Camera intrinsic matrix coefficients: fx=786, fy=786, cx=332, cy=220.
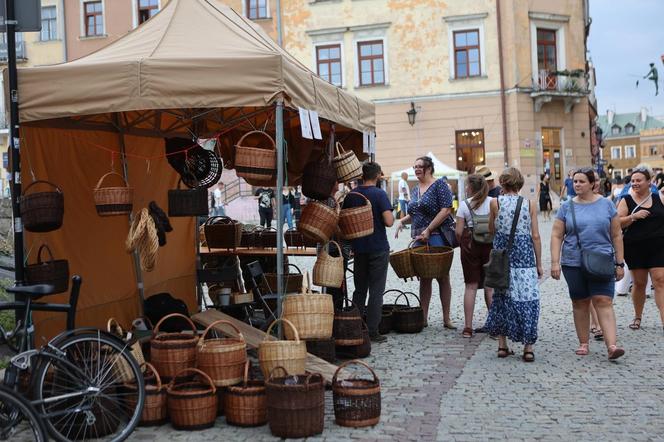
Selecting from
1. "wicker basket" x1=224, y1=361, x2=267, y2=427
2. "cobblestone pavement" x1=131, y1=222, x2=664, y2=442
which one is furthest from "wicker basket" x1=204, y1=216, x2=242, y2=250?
"wicker basket" x1=224, y1=361, x2=267, y2=427

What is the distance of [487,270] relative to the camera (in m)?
7.17

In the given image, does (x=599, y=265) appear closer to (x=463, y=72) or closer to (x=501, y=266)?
(x=501, y=266)

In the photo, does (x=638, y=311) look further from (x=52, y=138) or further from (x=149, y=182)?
(x=52, y=138)

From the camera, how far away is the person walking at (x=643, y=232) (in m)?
8.15

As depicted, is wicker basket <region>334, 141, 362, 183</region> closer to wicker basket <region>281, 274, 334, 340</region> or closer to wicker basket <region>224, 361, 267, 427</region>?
wicker basket <region>281, 274, 334, 340</region>

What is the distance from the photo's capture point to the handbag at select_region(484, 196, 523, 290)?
706 cm

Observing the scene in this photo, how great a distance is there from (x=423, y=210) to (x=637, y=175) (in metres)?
2.26

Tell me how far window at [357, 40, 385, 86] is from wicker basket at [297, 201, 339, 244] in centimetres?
2540

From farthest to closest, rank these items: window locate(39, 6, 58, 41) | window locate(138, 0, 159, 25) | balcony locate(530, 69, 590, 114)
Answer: window locate(39, 6, 58, 41) → window locate(138, 0, 159, 25) → balcony locate(530, 69, 590, 114)

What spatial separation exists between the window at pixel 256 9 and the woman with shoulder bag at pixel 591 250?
27.2 m

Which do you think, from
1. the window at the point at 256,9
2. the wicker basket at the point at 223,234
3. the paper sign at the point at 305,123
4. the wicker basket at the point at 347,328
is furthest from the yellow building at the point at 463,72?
the paper sign at the point at 305,123

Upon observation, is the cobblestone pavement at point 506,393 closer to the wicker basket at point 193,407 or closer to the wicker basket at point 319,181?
the wicker basket at point 193,407

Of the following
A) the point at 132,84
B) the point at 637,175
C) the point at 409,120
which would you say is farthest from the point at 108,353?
the point at 409,120

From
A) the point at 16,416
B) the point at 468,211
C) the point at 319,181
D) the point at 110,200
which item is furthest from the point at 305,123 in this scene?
the point at 16,416
